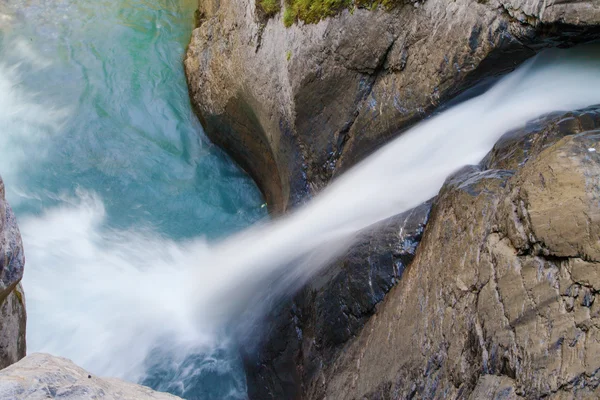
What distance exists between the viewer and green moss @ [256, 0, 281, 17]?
252 inches

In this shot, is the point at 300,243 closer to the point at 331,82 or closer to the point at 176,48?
the point at 331,82

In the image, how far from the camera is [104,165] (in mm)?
7445

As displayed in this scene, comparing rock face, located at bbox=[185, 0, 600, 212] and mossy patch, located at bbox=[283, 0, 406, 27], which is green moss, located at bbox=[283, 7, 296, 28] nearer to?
mossy patch, located at bbox=[283, 0, 406, 27]

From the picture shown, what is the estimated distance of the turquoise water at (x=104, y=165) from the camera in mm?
6125

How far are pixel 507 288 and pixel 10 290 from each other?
11.4 feet

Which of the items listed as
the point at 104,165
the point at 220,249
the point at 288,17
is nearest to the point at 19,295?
the point at 220,249

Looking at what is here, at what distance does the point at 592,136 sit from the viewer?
3.15 meters

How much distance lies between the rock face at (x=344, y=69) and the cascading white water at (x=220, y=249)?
278 mm

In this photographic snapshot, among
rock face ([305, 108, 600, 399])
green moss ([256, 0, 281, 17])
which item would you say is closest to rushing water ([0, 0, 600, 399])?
rock face ([305, 108, 600, 399])

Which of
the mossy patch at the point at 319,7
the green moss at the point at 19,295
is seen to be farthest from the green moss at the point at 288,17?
the green moss at the point at 19,295

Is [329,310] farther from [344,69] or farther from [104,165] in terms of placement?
[104,165]

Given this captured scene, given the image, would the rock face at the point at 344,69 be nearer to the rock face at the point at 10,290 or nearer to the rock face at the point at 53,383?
the rock face at the point at 10,290

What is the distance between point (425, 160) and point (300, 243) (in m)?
1.59

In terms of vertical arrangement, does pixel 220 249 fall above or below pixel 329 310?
above
